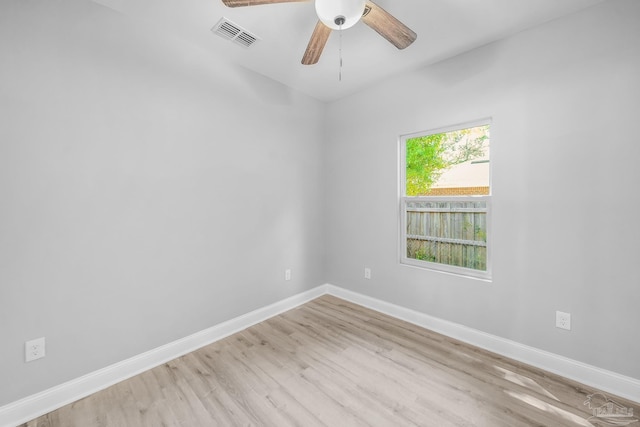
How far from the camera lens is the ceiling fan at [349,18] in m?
1.41

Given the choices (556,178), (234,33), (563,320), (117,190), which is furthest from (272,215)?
(563,320)

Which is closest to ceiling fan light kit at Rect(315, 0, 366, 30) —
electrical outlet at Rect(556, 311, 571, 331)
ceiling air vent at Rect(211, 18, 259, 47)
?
ceiling air vent at Rect(211, 18, 259, 47)

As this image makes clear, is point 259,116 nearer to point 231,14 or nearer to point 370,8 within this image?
point 231,14

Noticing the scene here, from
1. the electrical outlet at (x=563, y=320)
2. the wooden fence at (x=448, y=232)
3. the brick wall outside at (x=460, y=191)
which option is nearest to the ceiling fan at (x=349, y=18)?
the brick wall outside at (x=460, y=191)

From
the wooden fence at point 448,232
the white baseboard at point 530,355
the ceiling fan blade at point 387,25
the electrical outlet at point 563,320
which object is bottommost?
the white baseboard at point 530,355

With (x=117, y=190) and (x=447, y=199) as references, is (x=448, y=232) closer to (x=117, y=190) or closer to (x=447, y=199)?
(x=447, y=199)

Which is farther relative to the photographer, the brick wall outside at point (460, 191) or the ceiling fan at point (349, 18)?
the brick wall outside at point (460, 191)

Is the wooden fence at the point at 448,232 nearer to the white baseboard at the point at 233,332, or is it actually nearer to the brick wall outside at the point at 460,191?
the brick wall outside at the point at 460,191

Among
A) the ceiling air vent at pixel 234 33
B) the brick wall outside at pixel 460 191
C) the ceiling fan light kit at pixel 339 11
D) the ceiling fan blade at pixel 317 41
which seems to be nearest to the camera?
the ceiling fan light kit at pixel 339 11

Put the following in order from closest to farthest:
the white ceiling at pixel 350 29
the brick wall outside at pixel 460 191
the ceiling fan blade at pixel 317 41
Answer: the ceiling fan blade at pixel 317 41
the white ceiling at pixel 350 29
the brick wall outside at pixel 460 191

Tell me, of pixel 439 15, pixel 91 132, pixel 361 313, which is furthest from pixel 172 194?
pixel 439 15

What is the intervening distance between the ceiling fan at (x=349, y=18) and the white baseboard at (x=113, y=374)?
2.48 meters

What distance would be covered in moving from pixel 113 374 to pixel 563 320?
332cm

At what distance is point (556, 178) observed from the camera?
1.97 m
